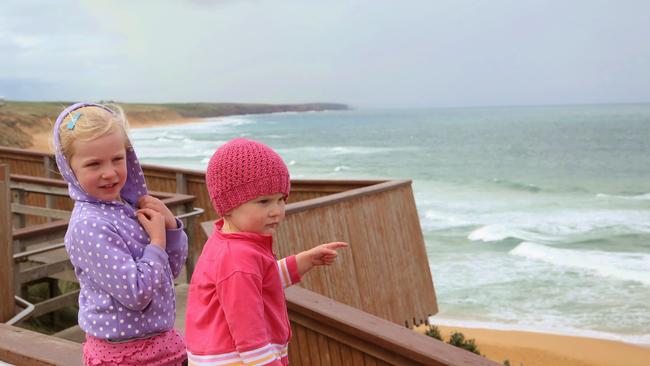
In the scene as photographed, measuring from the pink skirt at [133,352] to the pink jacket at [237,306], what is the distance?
0.56 feet

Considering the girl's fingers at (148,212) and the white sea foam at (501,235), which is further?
the white sea foam at (501,235)

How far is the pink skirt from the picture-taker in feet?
6.89

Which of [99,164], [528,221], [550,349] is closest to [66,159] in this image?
[99,164]

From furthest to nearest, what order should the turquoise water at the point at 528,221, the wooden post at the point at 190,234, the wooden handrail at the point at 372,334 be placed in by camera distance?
the turquoise water at the point at 528,221
the wooden post at the point at 190,234
the wooden handrail at the point at 372,334

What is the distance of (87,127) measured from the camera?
2004 millimetres

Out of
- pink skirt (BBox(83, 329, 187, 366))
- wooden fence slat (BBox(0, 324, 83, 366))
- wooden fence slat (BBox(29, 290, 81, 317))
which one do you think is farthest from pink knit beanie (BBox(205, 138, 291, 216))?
wooden fence slat (BBox(29, 290, 81, 317))

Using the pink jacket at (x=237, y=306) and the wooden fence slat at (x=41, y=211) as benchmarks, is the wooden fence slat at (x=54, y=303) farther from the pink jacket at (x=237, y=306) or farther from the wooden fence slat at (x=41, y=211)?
the pink jacket at (x=237, y=306)

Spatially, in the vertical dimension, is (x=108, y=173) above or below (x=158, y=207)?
above

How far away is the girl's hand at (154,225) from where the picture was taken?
2.09 m

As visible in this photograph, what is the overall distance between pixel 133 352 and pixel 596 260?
27.0 meters

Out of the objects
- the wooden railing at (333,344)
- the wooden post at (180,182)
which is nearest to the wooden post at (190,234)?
the wooden railing at (333,344)

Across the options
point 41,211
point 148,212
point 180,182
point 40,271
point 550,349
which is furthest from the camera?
point 550,349

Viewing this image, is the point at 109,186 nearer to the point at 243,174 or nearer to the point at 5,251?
the point at 243,174

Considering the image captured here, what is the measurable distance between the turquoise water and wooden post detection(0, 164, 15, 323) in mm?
16390
